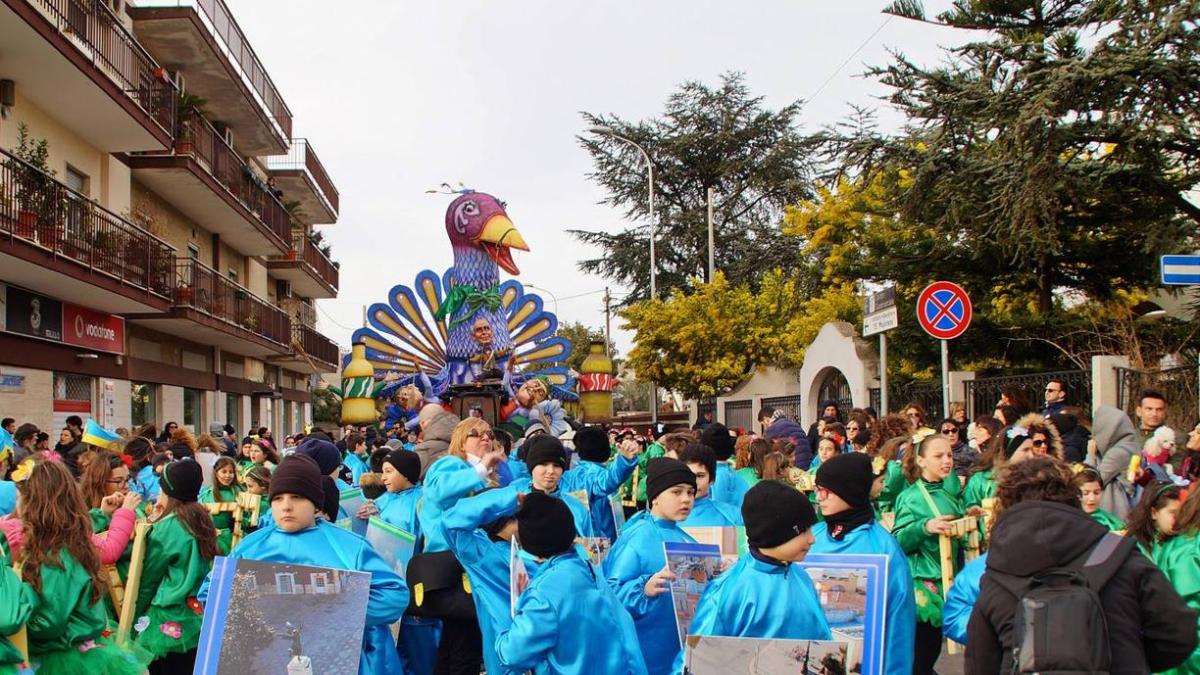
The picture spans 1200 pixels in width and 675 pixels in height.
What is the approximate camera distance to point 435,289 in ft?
77.6

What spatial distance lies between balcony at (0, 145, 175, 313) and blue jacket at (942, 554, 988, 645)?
42.1ft

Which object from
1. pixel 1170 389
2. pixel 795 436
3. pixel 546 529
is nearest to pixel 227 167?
pixel 795 436

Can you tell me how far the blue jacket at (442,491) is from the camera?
17.6 feet

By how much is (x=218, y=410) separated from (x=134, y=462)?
2029 centimetres

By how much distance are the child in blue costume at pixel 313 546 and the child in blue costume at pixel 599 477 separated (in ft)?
11.7

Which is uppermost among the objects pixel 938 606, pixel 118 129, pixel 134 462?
pixel 118 129

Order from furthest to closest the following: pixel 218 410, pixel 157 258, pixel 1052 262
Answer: pixel 218 410 → pixel 157 258 → pixel 1052 262

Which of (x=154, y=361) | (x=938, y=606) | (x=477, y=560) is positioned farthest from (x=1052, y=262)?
(x=154, y=361)

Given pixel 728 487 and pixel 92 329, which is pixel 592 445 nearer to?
pixel 728 487

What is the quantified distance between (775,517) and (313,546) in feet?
6.10

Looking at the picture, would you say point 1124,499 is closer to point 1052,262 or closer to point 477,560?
point 477,560

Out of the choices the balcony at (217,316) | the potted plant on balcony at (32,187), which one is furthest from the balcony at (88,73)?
the balcony at (217,316)

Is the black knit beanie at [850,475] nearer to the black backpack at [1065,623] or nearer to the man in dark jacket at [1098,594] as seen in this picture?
the man in dark jacket at [1098,594]

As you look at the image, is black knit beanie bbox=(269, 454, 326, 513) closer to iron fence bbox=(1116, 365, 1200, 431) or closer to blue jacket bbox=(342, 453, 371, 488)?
blue jacket bbox=(342, 453, 371, 488)
